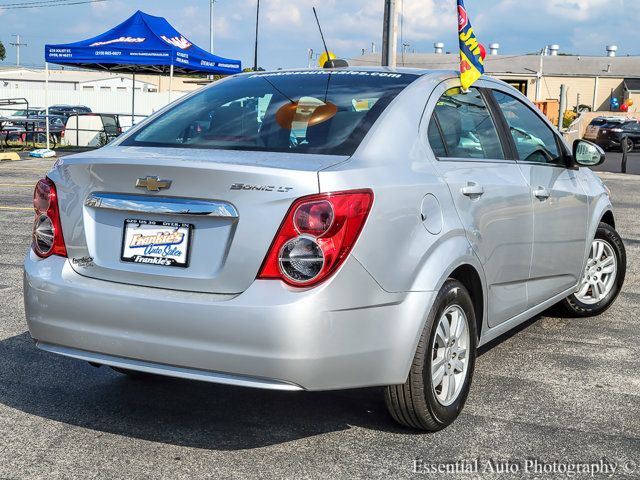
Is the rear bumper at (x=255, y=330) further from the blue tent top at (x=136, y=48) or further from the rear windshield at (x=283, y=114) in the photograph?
the blue tent top at (x=136, y=48)

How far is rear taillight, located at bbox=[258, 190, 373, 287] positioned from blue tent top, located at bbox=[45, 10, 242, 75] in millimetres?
17141

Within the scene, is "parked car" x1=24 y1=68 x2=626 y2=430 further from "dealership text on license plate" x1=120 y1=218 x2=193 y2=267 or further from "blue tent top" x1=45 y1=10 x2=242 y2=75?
"blue tent top" x1=45 y1=10 x2=242 y2=75

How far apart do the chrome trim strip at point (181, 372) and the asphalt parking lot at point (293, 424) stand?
375mm

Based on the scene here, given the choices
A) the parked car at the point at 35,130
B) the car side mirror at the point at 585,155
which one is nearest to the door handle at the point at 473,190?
the car side mirror at the point at 585,155

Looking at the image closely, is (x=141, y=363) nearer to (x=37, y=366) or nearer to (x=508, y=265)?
(x=37, y=366)

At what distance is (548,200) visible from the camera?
4.95 metres

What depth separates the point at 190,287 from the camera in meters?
3.44

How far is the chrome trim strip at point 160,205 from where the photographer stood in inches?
134

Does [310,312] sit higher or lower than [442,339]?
higher

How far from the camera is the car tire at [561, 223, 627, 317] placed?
6.07 meters

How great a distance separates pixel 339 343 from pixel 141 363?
2.62 feet

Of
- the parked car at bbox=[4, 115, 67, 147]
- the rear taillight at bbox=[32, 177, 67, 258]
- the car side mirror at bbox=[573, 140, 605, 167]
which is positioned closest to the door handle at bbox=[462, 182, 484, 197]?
the car side mirror at bbox=[573, 140, 605, 167]

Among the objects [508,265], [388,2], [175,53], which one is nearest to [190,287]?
[508,265]

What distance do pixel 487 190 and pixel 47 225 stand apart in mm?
2028
